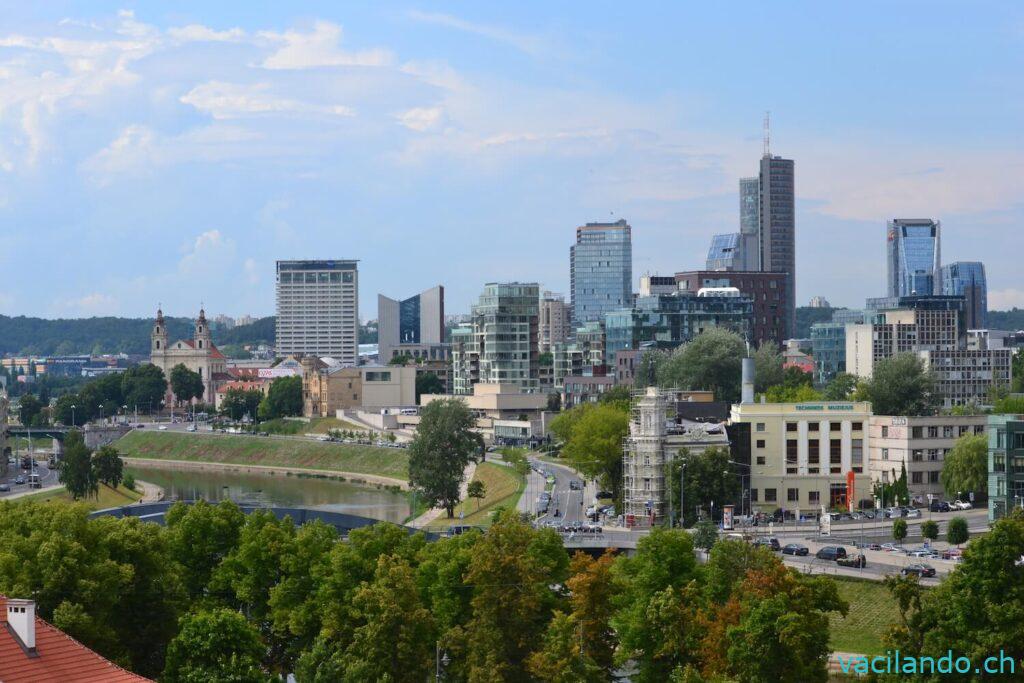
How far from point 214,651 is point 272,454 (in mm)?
100777

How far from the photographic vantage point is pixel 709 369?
11444 centimetres

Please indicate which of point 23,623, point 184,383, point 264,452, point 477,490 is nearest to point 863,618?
point 23,623

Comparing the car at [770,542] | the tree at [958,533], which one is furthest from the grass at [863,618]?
the tree at [958,533]

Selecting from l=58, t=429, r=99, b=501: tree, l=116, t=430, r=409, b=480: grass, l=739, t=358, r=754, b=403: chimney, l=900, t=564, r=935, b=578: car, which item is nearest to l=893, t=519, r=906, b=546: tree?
l=900, t=564, r=935, b=578: car

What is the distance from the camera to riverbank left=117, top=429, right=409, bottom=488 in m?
121

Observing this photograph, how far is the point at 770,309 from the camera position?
17738 centimetres

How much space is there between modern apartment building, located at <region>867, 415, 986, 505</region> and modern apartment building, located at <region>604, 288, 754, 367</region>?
263 ft

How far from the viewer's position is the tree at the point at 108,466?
99.4 meters

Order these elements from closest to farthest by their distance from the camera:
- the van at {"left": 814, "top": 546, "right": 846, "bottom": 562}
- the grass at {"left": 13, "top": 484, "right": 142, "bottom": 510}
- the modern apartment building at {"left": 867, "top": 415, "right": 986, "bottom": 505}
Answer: the van at {"left": 814, "top": 546, "right": 846, "bottom": 562} < the modern apartment building at {"left": 867, "top": 415, "right": 986, "bottom": 505} < the grass at {"left": 13, "top": 484, "right": 142, "bottom": 510}

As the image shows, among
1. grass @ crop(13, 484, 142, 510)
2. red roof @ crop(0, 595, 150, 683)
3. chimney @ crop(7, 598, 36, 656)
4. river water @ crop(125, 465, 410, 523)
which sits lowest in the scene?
river water @ crop(125, 465, 410, 523)

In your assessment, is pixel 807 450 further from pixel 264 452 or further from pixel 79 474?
pixel 264 452

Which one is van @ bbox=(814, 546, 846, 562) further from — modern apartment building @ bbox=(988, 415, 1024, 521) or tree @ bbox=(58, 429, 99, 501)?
tree @ bbox=(58, 429, 99, 501)

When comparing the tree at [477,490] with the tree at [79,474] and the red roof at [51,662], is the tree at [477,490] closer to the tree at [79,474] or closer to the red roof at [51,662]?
the tree at [79,474]

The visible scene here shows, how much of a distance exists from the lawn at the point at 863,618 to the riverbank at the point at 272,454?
6426cm
